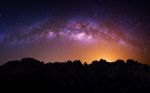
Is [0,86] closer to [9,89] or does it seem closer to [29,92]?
[9,89]

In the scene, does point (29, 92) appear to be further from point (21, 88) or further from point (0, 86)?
point (0, 86)

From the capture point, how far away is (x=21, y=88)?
199 m

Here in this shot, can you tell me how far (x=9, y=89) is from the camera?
19200 cm

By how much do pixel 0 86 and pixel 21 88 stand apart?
15.2 m

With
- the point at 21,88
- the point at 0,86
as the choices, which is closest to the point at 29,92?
the point at 21,88

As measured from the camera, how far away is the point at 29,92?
199125mm

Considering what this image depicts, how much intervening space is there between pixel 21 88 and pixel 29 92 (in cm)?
661

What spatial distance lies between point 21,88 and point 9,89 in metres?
9.84

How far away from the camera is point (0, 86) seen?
194m

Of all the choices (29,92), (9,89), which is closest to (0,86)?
(9,89)

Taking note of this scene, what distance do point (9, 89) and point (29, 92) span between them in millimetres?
15301
